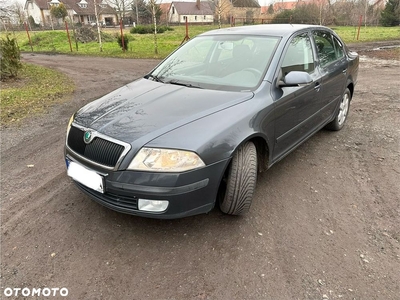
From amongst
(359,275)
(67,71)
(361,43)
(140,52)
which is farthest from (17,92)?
(361,43)

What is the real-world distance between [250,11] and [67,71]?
3483cm

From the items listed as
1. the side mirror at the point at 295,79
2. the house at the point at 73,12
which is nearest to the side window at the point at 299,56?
the side mirror at the point at 295,79

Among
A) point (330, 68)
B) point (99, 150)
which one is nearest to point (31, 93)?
point (99, 150)

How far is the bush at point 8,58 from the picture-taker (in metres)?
8.11

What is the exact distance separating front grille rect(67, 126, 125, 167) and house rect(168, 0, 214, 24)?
57.5 meters

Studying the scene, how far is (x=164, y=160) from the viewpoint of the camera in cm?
217

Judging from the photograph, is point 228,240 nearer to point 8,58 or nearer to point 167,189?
point 167,189

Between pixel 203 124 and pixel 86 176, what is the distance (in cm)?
104

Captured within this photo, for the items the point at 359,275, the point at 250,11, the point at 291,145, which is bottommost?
the point at 359,275

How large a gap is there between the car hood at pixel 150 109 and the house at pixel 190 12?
56.9 m

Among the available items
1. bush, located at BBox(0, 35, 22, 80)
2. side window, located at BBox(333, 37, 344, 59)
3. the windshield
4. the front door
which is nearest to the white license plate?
the windshield

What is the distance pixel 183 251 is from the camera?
7.75ft

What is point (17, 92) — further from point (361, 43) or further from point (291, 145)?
point (361, 43)

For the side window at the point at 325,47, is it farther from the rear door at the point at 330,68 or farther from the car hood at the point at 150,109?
the car hood at the point at 150,109
